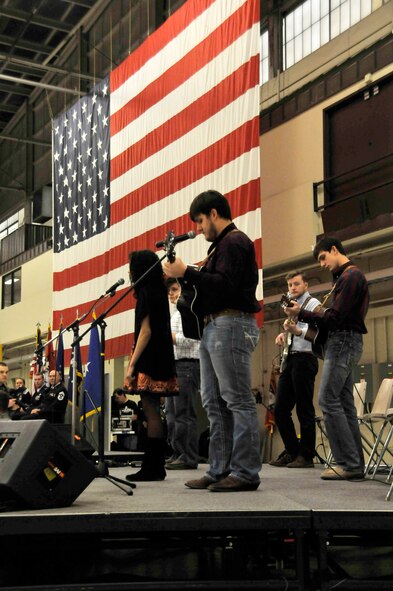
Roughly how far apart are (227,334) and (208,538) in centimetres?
101

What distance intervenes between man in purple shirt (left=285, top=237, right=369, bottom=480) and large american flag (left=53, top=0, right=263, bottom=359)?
2799 mm

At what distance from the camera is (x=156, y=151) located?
28.4 ft

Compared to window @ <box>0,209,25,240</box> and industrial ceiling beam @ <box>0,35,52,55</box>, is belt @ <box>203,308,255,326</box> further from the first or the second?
window @ <box>0,209,25,240</box>

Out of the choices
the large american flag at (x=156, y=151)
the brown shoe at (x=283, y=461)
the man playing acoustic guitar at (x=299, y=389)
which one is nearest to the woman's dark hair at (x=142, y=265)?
the man playing acoustic guitar at (x=299, y=389)

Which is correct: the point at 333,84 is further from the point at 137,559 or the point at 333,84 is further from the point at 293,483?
the point at 137,559

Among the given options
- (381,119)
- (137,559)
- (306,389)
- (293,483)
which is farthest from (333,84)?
(137,559)

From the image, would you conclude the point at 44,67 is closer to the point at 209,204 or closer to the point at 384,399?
the point at 384,399

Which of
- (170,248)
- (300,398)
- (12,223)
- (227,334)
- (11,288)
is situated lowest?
(300,398)

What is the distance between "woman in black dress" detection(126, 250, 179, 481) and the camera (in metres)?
3.86

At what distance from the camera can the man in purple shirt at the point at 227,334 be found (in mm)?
3090

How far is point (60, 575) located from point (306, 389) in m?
2.36

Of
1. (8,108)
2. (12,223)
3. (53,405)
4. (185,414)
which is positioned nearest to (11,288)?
(12,223)

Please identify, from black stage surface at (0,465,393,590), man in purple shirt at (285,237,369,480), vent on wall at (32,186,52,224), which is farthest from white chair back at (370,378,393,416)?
vent on wall at (32,186,52,224)

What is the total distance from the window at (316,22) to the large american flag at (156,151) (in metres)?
1.91
